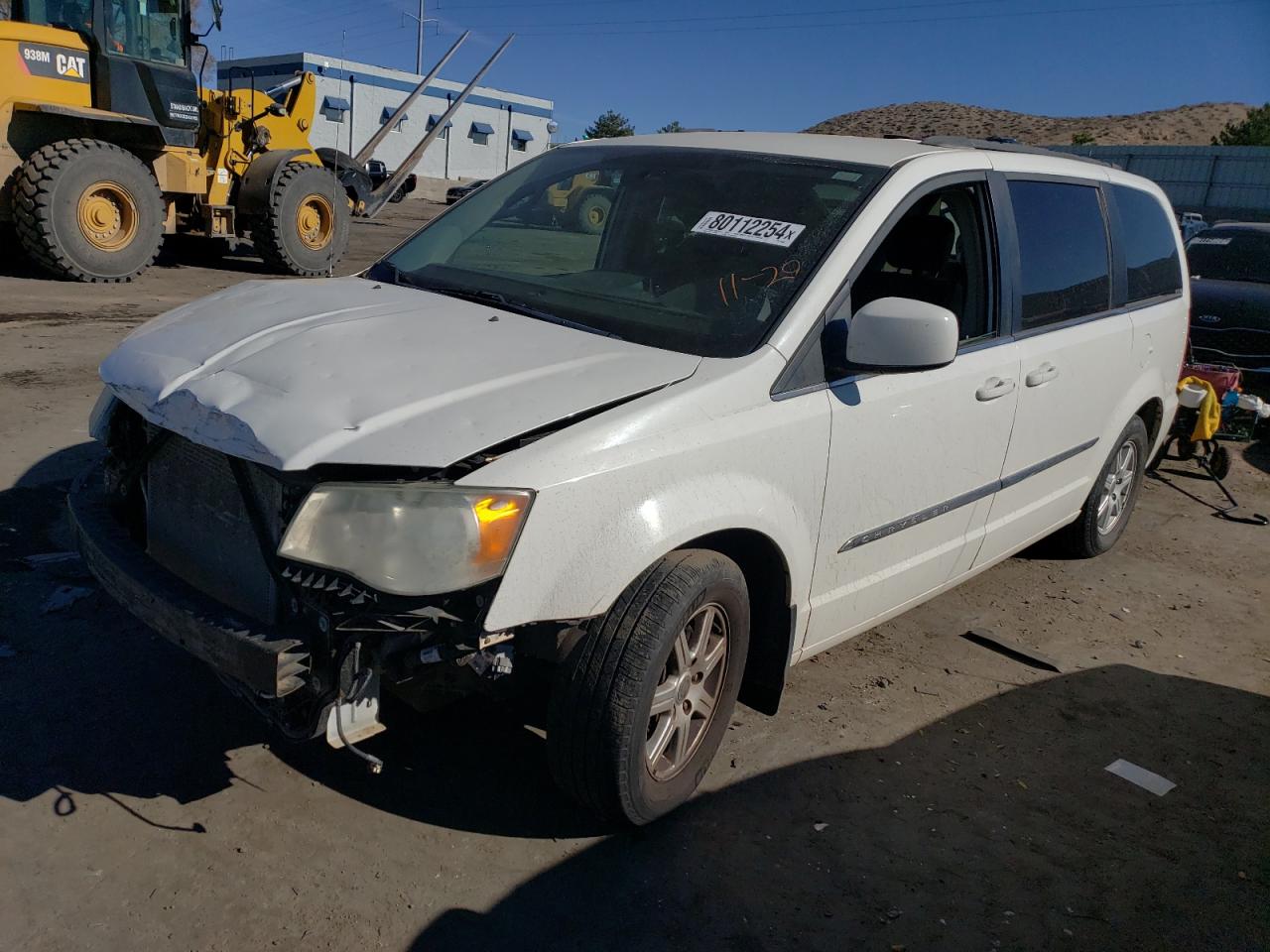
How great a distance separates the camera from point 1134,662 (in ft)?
14.4

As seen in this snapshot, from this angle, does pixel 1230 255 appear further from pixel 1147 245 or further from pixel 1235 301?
pixel 1147 245

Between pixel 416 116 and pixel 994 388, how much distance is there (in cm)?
5604

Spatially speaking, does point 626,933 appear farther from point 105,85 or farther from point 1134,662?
point 105,85

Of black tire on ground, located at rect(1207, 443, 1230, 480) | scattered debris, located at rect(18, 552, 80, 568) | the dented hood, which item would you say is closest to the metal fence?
black tire on ground, located at rect(1207, 443, 1230, 480)

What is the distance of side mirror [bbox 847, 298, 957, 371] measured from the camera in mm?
2949

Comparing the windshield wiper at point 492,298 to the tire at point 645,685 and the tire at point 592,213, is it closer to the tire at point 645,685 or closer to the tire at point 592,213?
the tire at point 592,213

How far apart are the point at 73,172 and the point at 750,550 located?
10401 mm

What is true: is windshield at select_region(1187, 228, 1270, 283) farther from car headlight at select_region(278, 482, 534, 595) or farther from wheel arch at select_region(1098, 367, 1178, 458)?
car headlight at select_region(278, 482, 534, 595)

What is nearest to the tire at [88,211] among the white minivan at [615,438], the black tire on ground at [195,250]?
the black tire on ground at [195,250]

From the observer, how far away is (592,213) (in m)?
3.96

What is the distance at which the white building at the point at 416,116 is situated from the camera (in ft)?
164

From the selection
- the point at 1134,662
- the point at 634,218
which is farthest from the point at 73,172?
the point at 1134,662

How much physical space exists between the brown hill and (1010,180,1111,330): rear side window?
5632 centimetres

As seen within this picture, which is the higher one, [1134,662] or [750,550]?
[750,550]
